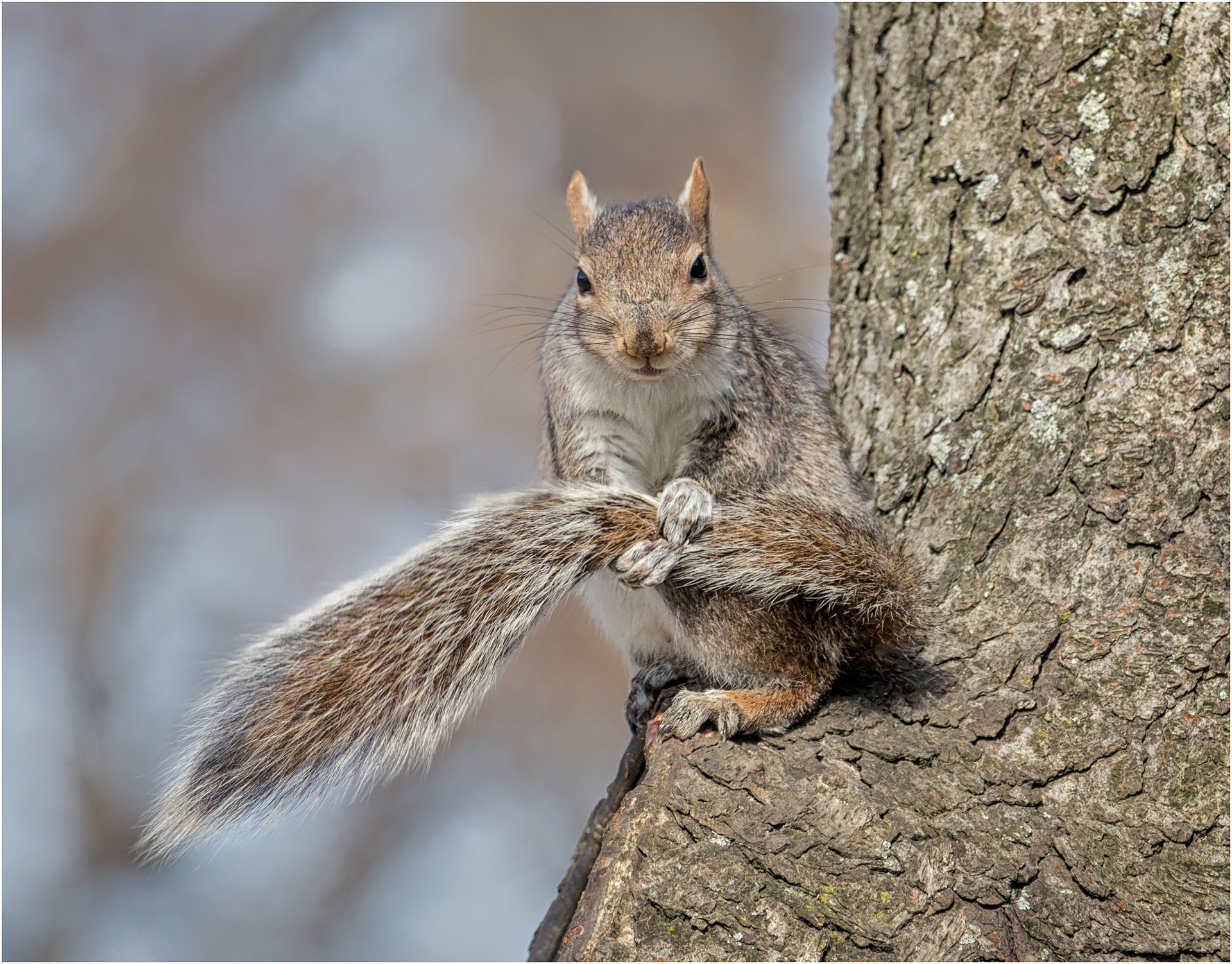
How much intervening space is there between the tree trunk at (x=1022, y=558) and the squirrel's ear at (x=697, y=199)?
37 centimetres

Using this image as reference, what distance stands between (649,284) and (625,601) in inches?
24.5

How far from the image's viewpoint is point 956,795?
4.64 feet

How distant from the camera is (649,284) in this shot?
6.10 ft

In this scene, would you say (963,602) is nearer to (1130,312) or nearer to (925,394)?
(925,394)

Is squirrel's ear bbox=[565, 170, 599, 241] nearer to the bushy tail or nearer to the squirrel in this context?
the squirrel

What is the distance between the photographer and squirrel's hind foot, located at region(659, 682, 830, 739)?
1.52 meters

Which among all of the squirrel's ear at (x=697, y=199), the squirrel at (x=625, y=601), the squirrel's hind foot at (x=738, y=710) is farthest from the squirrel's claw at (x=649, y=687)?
the squirrel's ear at (x=697, y=199)

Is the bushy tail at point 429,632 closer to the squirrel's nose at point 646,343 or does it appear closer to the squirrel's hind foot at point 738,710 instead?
the squirrel's hind foot at point 738,710

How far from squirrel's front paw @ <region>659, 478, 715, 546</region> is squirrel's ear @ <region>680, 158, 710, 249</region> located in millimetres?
697

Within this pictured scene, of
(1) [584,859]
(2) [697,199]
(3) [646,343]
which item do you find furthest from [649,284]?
(1) [584,859]

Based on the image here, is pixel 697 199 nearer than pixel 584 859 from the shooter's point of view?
No

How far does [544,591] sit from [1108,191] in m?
1.19

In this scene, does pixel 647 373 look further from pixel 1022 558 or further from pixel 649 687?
pixel 1022 558

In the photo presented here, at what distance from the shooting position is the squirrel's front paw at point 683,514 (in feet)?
5.27
